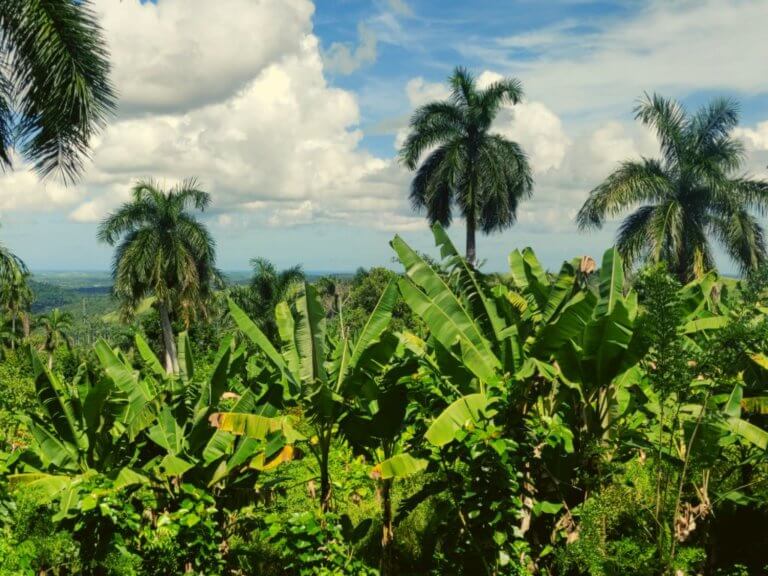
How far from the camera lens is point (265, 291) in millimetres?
34312

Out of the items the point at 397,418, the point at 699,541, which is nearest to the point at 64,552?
the point at 397,418

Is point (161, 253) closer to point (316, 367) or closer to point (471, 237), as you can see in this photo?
point (471, 237)

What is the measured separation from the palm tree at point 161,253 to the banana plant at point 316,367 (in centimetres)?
2081

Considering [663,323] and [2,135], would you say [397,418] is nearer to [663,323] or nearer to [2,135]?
[663,323]

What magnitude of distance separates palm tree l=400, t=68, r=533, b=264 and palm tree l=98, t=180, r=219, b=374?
10369mm

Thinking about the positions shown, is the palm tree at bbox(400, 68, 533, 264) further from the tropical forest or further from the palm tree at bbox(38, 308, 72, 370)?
the palm tree at bbox(38, 308, 72, 370)

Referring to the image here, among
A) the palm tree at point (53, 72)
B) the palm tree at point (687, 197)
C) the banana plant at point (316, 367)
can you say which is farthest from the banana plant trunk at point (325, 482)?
the palm tree at point (687, 197)

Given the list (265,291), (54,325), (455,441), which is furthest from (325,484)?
(54,325)

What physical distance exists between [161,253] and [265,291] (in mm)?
7728

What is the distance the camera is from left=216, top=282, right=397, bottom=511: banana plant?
271 inches

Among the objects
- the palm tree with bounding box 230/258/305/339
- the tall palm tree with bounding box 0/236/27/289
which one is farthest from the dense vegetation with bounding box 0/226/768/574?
the palm tree with bounding box 230/258/305/339

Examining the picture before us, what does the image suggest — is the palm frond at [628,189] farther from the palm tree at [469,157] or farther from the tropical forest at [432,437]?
the tropical forest at [432,437]

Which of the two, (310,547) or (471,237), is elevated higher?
(471,237)

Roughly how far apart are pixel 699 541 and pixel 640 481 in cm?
148
